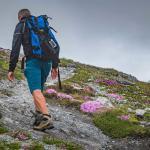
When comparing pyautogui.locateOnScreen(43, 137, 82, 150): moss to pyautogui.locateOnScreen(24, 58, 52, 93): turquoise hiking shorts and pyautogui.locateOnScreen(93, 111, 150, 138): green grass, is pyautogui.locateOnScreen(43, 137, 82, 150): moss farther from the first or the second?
pyautogui.locateOnScreen(93, 111, 150, 138): green grass

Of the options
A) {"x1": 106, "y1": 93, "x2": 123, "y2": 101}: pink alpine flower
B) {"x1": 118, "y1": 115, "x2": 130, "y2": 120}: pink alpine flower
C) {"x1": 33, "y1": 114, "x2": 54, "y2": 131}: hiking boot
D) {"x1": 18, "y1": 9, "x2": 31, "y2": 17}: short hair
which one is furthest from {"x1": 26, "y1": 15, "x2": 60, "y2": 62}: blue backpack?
{"x1": 106, "y1": 93, "x2": 123, "y2": 101}: pink alpine flower

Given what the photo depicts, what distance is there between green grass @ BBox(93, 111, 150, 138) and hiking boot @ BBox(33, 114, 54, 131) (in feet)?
15.5

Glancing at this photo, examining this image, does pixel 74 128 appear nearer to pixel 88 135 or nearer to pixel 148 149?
pixel 88 135

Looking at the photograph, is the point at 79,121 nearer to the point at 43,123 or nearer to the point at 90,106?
the point at 90,106

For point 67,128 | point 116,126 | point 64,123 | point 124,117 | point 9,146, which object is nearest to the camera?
point 9,146

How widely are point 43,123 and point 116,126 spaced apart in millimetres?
6030

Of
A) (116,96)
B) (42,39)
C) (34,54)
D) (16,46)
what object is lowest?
(116,96)

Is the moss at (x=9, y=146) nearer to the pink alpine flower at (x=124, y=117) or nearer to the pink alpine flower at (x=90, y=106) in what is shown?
the pink alpine flower at (x=124, y=117)

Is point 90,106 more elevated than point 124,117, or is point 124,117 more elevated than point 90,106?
point 90,106

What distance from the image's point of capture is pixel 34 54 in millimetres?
19438

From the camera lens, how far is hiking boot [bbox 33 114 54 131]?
65.4ft

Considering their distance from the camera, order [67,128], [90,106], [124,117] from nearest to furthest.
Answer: [67,128] → [124,117] → [90,106]

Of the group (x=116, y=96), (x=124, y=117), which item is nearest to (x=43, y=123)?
(x=124, y=117)

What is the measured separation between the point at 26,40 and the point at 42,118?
3.02 metres
